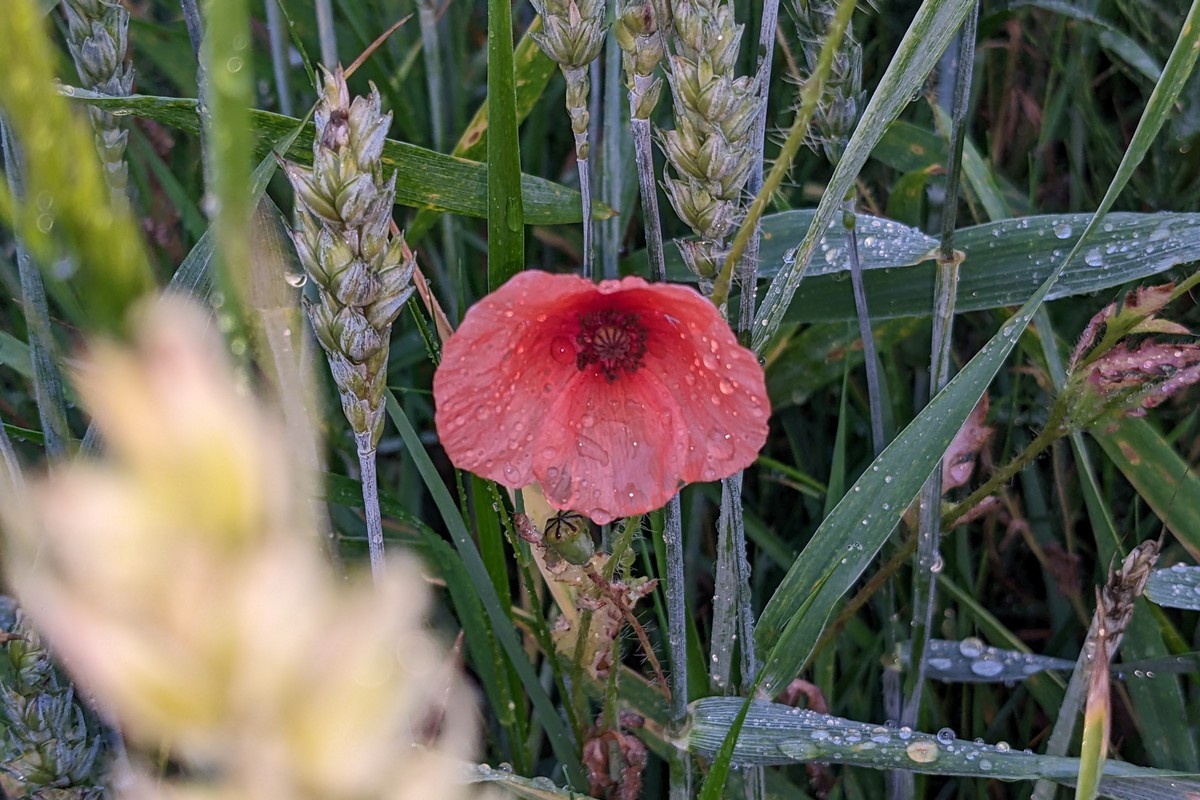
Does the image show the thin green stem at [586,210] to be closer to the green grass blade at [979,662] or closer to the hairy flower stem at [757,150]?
the hairy flower stem at [757,150]

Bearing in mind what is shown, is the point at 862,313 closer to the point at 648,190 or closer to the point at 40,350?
the point at 648,190

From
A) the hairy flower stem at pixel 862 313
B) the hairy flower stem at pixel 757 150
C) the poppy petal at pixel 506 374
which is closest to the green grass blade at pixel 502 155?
the poppy petal at pixel 506 374

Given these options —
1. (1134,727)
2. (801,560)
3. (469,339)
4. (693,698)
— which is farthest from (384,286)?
(1134,727)

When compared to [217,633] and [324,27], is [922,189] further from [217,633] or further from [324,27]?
[217,633]

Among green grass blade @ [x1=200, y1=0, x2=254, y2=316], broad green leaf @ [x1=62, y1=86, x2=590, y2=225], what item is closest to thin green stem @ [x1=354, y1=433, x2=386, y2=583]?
broad green leaf @ [x1=62, y1=86, x2=590, y2=225]

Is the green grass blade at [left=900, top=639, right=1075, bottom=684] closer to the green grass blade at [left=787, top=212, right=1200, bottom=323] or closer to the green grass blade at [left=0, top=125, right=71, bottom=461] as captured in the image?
the green grass blade at [left=787, top=212, right=1200, bottom=323]

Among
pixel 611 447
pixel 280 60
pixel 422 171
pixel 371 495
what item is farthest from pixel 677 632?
pixel 280 60

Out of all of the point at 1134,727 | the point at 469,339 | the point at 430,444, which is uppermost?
the point at 469,339
